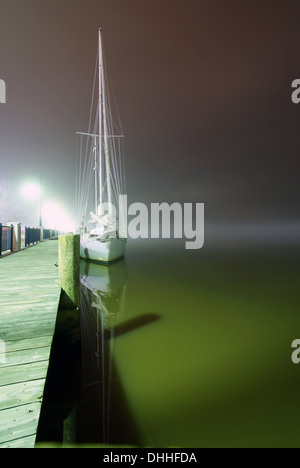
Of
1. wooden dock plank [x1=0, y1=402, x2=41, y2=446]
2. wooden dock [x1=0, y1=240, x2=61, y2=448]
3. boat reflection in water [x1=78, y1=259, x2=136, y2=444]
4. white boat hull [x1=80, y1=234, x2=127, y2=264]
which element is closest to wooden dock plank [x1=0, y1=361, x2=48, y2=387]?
wooden dock [x1=0, y1=240, x2=61, y2=448]

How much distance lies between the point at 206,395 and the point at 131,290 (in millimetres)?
8860

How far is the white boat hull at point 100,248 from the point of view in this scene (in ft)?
60.7

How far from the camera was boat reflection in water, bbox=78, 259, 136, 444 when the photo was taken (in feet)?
11.3

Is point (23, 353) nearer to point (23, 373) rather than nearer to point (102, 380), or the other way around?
point (23, 373)

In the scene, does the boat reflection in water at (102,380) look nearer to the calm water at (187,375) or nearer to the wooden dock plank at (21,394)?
the calm water at (187,375)

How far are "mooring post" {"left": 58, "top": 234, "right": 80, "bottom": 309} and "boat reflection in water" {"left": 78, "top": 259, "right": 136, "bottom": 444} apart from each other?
1427 millimetres

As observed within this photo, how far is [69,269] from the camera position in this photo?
5.24m

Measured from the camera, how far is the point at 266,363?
18.1ft

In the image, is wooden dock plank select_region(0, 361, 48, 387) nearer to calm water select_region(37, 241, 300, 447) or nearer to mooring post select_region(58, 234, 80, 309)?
calm water select_region(37, 241, 300, 447)

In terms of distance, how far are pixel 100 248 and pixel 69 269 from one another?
13.9m

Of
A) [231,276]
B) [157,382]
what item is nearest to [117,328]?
[157,382]

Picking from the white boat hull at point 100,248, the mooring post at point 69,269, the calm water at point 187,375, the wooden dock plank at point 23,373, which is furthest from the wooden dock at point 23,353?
the white boat hull at point 100,248

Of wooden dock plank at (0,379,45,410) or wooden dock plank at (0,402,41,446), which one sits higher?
wooden dock plank at (0,379,45,410)
